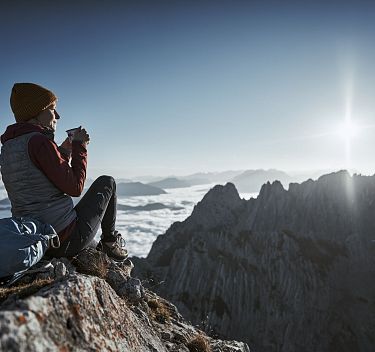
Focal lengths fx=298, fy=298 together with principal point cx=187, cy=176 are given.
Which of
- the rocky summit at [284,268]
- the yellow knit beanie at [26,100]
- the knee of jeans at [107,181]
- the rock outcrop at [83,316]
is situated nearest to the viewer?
the rock outcrop at [83,316]

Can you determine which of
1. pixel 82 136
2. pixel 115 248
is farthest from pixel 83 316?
pixel 115 248

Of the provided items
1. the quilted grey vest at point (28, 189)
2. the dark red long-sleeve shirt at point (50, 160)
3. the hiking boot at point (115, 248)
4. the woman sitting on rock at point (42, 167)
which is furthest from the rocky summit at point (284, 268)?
the dark red long-sleeve shirt at point (50, 160)

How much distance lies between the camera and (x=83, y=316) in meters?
4.03

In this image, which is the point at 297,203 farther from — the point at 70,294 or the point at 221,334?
the point at 70,294

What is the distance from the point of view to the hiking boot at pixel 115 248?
30.1 ft

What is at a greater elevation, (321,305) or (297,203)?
(297,203)

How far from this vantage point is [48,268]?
6.30 metres

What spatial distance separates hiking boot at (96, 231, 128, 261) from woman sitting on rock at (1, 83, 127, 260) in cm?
219

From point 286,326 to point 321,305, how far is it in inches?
555

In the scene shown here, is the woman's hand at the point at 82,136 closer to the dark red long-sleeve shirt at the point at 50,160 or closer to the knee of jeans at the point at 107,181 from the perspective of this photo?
the dark red long-sleeve shirt at the point at 50,160

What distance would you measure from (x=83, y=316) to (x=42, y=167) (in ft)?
10.0

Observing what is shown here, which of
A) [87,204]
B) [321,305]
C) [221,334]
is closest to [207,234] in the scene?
[221,334]

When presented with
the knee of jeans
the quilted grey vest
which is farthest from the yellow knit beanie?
the knee of jeans

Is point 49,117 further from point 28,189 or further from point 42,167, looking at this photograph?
point 28,189
